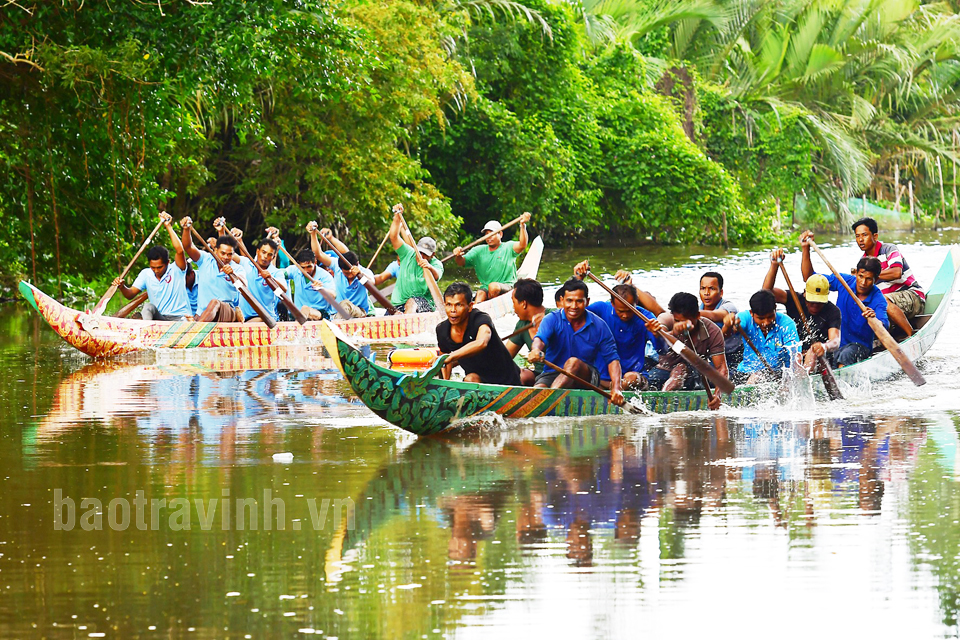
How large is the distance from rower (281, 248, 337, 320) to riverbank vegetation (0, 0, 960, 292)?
3146 mm

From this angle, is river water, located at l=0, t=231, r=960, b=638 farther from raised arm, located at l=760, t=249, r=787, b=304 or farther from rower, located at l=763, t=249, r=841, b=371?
raised arm, located at l=760, t=249, r=787, b=304

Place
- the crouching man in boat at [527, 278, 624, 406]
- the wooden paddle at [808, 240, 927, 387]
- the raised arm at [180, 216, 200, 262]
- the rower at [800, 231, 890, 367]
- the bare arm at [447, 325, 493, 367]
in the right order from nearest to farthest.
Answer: the bare arm at [447, 325, 493, 367], the crouching man in boat at [527, 278, 624, 406], the wooden paddle at [808, 240, 927, 387], the rower at [800, 231, 890, 367], the raised arm at [180, 216, 200, 262]

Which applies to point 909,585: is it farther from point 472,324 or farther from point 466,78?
point 466,78

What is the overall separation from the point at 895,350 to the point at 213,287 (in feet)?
24.5

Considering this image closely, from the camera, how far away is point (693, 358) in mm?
9945

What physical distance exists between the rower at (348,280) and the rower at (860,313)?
20.4ft

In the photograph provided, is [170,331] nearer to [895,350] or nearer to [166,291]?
[166,291]

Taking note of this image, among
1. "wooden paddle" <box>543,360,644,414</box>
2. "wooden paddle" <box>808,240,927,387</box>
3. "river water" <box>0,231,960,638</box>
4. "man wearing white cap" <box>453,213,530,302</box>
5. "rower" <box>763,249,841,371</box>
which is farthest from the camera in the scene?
"man wearing white cap" <box>453,213,530,302</box>

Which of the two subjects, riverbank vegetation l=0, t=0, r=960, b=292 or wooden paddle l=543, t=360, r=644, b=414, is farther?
riverbank vegetation l=0, t=0, r=960, b=292

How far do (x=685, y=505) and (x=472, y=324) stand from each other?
2527mm

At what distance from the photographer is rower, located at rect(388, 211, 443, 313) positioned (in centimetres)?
1548

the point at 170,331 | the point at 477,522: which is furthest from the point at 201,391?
the point at 477,522

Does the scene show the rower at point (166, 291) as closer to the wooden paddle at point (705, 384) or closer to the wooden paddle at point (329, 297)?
the wooden paddle at point (329, 297)

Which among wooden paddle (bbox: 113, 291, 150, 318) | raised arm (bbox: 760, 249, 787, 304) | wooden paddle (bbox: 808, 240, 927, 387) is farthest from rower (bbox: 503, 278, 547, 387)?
wooden paddle (bbox: 113, 291, 150, 318)
